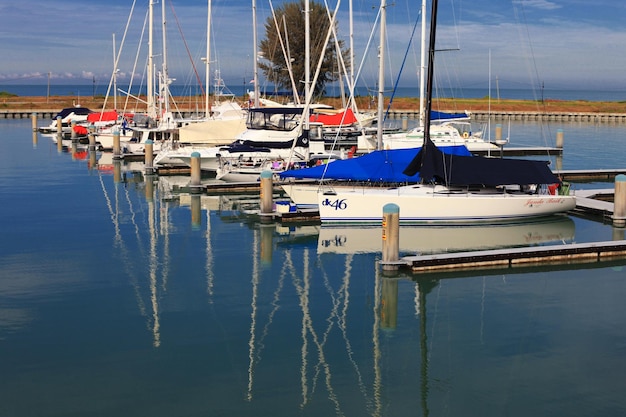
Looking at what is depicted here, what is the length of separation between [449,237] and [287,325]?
35.5 feet

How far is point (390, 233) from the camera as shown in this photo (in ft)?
70.0

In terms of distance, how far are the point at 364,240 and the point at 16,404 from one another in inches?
594

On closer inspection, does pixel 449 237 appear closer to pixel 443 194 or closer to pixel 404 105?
pixel 443 194

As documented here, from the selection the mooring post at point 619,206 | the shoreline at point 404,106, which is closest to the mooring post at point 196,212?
the mooring post at point 619,206

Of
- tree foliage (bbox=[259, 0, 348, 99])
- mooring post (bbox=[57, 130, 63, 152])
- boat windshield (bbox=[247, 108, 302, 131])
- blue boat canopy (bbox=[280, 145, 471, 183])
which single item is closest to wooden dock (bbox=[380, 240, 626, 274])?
blue boat canopy (bbox=[280, 145, 471, 183])

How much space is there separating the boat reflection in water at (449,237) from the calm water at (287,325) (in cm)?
11

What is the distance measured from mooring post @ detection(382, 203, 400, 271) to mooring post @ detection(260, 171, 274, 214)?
8267 mm

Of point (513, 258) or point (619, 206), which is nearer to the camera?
point (513, 258)

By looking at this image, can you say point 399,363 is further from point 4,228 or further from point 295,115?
point 295,115

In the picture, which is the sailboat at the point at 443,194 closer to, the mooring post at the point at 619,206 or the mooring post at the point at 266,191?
the mooring post at the point at 266,191

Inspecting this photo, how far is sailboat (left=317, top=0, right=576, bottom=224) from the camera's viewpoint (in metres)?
28.2

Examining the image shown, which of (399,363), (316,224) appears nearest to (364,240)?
(316,224)

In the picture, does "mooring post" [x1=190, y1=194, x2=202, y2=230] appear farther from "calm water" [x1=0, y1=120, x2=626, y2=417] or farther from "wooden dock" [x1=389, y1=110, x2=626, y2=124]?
"wooden dock" [x1=389, y1=110, x2=626, y2=124]

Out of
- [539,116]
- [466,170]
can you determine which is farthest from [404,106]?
[466,170]
